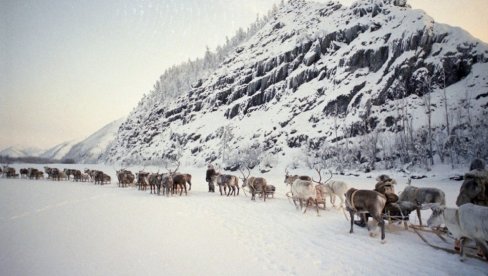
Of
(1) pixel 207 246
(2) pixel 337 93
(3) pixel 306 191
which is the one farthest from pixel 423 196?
(2) pixel 337 93

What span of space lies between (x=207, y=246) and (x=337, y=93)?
77.8m

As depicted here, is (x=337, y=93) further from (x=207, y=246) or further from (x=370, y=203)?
(x=207, y=246)

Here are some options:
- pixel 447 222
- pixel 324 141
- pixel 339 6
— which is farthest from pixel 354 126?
pixel 339 6

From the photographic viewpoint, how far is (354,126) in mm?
67750

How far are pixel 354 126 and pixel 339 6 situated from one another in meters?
89.6

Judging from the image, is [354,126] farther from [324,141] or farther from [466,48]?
[466,48]

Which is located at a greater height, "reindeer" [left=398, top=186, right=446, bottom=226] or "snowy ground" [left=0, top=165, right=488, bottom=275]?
"reindeer" [left=398, top=186, right=446, bottom=226]

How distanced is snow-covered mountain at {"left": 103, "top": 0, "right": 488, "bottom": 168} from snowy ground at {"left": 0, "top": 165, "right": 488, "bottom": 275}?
117ft

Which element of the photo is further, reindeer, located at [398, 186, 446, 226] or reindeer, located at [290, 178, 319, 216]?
reindeer, located at [290, 178, 319, 216]

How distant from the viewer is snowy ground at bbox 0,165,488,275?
296 inches

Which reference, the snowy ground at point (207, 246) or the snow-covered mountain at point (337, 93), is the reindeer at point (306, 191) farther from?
the snow-covered mountain at point (337, 93)

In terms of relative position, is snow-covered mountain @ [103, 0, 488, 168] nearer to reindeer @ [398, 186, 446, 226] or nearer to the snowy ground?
reindeer @ [398, 186, 446, 226]

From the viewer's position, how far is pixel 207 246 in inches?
376

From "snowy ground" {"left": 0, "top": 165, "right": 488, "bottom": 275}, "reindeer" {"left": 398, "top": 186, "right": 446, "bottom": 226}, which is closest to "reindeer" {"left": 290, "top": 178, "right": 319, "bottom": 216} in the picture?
"snowy ground" {"left": 0, "top": 165, "right": 488, "bottom": 275}
